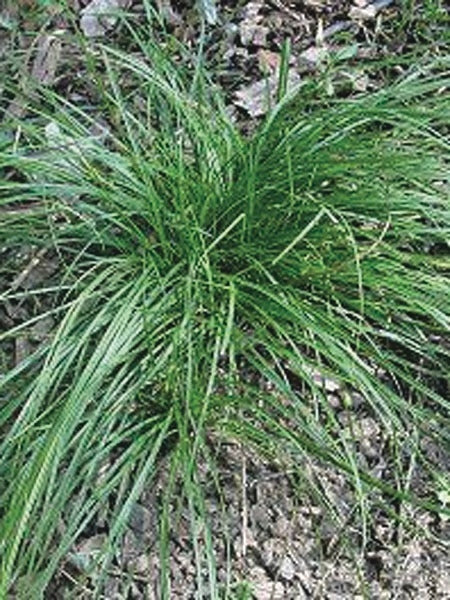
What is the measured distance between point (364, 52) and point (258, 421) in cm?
123

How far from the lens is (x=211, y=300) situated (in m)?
2.36

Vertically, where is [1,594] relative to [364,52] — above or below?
below

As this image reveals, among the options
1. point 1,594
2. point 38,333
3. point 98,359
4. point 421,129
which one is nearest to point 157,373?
point 98,359

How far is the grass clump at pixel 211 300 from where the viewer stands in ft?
7.31

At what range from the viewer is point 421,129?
2.65 meters

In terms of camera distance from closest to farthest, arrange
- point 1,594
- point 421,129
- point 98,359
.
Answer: point 1,594 → point 98,359 → point 421,129

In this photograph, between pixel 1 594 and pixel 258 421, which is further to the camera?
pixel 258 421

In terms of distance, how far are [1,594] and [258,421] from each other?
0.65m

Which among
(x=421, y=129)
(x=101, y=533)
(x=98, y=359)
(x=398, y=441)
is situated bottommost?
(x=101, y=533)

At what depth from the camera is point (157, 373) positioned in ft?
7.58

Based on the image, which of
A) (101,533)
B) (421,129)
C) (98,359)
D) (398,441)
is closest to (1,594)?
(101,533)

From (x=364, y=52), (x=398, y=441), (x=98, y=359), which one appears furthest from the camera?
(x=364, y=52)

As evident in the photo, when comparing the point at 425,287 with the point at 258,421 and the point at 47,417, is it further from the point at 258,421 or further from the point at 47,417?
the point at 47,417

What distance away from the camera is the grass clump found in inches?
87.7
